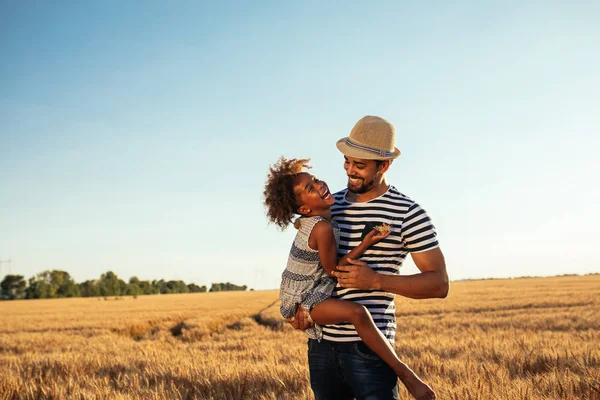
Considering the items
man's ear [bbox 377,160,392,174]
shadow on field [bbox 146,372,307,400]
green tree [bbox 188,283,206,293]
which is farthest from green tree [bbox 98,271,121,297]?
man's ear [bbox 377,160,392,174]

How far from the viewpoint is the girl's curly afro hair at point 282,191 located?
152 inches

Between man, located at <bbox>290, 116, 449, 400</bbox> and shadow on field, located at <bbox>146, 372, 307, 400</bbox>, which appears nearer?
man, located at <bbox>290, 116, 449, 400</bbox>

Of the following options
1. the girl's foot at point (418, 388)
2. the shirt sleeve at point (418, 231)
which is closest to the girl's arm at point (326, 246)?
the shirt sleeve at point (418, 231)

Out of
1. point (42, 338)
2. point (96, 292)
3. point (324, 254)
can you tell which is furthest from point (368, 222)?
point (96, 292)

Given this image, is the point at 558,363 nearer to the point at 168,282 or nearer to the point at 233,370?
the point at 233,370

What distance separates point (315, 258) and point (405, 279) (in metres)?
0.64

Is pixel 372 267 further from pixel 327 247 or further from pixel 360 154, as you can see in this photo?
pixel 360 154

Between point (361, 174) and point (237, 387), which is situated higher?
point (361, 174)

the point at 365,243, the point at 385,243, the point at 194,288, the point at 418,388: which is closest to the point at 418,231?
the point at 385,243

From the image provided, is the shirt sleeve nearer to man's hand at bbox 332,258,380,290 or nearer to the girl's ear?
man's hand at bbox 332,258,380,290

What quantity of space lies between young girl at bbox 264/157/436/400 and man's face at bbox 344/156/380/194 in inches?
9.9

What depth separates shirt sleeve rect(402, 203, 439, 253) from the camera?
337 cm

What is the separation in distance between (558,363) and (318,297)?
18.5ft

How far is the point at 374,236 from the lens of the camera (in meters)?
3.32
